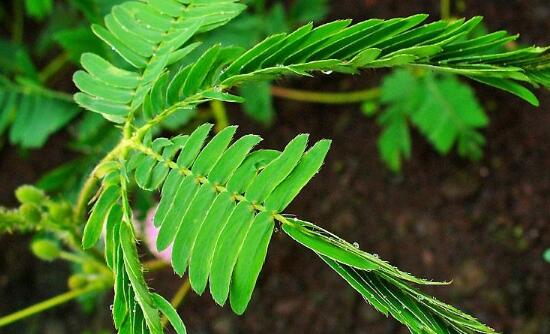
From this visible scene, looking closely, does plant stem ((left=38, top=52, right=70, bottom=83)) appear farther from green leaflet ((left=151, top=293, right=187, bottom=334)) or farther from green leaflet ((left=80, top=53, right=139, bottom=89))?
green leaflet ((left=151, top=293, right=187, bottom=334))

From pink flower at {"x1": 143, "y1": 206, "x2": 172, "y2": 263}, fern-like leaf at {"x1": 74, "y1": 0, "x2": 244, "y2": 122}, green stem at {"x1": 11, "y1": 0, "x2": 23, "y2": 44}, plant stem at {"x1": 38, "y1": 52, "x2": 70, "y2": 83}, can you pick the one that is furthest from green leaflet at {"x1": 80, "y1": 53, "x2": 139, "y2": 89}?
green stem at {"x1": 11, "y1": 0, "x2": 23, "y2": 44}

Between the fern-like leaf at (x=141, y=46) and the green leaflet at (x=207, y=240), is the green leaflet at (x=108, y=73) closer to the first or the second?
the fern-like leaf at (x=141, y=46)

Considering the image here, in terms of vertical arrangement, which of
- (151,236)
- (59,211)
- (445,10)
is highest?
(445,10)

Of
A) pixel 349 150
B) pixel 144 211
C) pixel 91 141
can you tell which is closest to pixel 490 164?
pixel 349 150

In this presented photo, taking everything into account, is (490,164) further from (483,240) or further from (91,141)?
(91,141)

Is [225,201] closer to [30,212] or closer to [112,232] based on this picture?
[112,232]

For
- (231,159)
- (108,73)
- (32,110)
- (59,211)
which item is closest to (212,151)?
(231,159)
